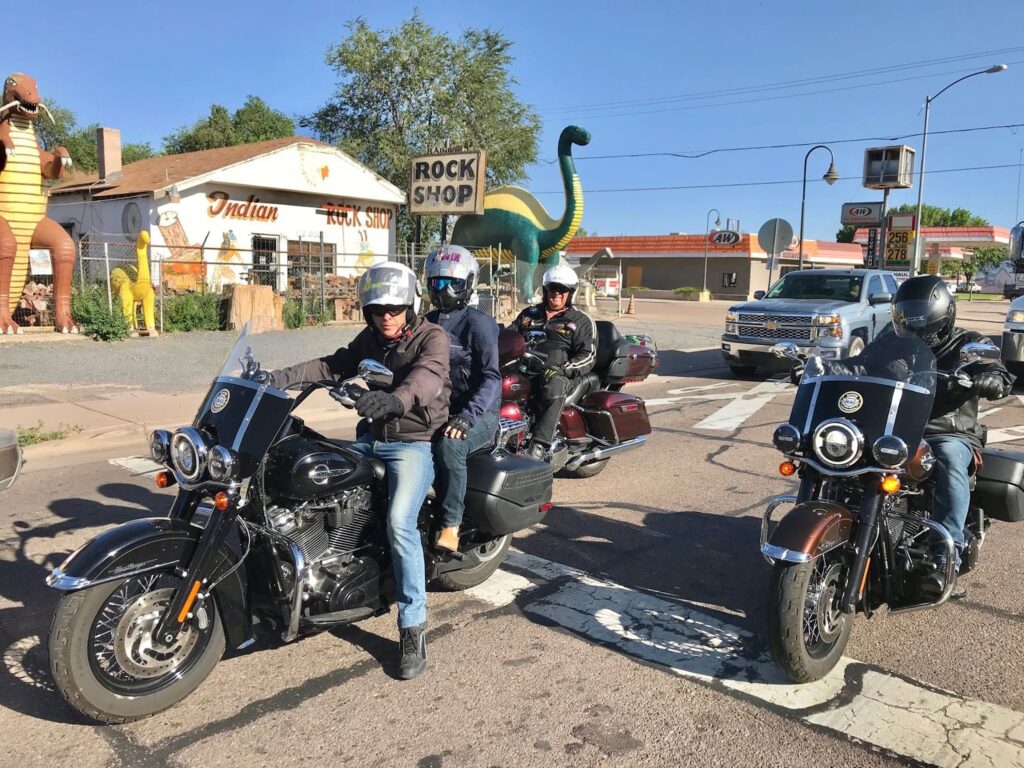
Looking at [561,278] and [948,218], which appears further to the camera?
[948,218]

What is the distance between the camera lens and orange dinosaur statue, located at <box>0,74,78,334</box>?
14828mm

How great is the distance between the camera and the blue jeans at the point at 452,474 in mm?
3926

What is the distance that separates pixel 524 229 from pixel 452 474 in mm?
24584

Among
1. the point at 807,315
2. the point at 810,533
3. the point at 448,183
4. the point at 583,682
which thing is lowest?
the point at 583,682

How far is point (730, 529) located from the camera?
5.92 meters

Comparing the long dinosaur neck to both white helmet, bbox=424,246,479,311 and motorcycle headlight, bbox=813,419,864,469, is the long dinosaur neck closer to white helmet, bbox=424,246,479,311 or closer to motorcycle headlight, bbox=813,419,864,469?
white helmet, bbox=424,246,479,311

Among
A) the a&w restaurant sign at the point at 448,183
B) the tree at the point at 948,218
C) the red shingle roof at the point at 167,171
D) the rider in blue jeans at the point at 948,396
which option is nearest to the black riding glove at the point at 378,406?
the rider in blue jeans at the point at 948,396

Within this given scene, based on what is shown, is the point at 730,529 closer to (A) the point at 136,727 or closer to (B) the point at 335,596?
(B) the point at 335,596

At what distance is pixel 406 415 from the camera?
387cm

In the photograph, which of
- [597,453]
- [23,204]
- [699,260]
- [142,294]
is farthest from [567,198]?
Answer: [699,260]

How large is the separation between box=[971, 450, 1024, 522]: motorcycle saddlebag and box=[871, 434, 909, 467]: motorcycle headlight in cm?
114

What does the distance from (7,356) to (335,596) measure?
42.0 ft

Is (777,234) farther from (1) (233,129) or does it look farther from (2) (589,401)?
(1) (233,129)

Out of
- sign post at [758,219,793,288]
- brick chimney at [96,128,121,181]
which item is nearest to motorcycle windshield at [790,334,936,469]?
sign post at [758,219,793,288]
